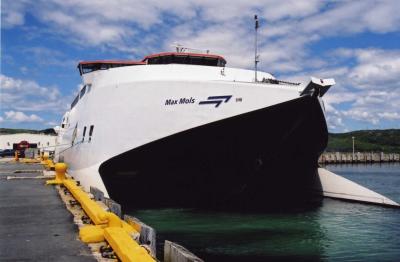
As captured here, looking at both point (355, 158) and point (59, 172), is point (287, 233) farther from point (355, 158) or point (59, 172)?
point (355, 158)

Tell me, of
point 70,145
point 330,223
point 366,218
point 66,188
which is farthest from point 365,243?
point 70,145

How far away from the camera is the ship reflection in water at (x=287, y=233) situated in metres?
12.0

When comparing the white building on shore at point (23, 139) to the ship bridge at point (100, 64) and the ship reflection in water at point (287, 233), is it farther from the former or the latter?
the ship reflection in water at point (287, 233)

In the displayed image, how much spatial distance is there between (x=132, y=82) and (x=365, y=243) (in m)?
9.59

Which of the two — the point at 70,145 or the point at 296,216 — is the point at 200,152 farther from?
the point at 70,145

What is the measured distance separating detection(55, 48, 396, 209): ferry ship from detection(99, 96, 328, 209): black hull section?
0.14 ft

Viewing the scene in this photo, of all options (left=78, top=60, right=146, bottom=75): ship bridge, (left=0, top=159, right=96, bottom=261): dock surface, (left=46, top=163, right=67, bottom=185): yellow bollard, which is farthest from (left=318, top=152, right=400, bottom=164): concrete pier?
(left=0, top=159, right=96, bottom=261): dock surface

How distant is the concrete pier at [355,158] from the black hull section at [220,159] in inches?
2934

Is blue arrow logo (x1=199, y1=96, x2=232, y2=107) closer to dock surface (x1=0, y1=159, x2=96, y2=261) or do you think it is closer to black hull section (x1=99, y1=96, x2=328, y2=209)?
black hull section (x1=99, y1=96, x2=328, y2=209)

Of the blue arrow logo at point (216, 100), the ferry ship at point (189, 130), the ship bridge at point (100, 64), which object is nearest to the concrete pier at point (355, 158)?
the ferry ship at point (189, 130)

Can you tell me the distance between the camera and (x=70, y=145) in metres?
22.3

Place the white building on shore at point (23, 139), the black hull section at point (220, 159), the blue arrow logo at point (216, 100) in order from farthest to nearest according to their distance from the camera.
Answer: the white building on shore at point (23, 139)
the black hull section at point (220, 159)
the blue arrow logo at point (216, 100)

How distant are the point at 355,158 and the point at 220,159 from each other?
85.9 m

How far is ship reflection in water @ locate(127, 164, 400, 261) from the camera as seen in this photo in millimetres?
12000
